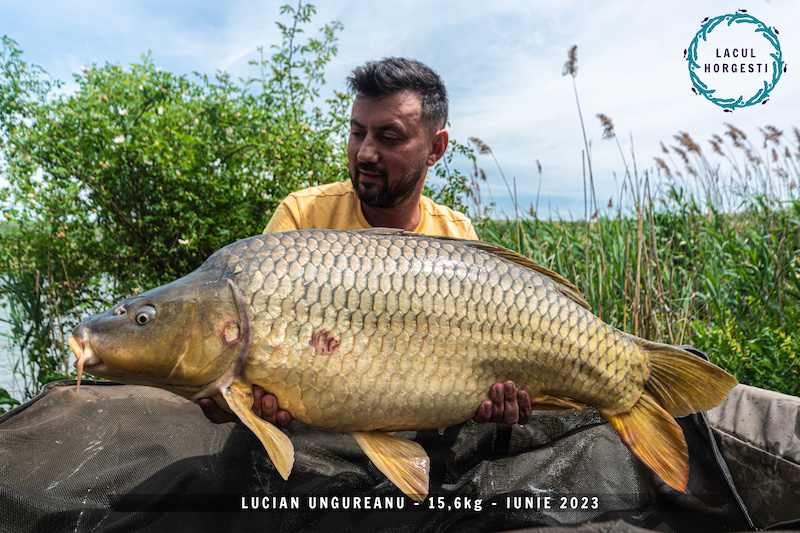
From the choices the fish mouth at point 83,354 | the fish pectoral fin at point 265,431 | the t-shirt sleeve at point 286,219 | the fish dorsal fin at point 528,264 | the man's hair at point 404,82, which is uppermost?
the man's hair at point 404,82

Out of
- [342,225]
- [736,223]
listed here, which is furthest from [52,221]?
[736,223]

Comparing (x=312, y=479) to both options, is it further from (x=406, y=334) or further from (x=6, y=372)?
(x=6, y=372)

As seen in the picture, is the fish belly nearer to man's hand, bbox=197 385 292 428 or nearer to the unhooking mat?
man's hand, bbox=197 385 292 428

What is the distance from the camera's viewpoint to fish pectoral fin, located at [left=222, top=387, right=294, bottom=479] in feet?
3.95

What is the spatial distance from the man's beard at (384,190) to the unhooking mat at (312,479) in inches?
35.0

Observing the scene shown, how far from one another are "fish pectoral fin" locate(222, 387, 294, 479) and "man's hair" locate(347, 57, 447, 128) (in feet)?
4.45

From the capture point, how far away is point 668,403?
1.45 meters

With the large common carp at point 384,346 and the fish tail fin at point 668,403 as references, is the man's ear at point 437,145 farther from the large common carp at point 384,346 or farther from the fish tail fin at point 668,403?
the fish tail fin at point 668,403

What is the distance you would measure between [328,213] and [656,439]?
1.42 metres

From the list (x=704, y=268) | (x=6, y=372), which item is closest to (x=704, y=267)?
(x=704, y=268)

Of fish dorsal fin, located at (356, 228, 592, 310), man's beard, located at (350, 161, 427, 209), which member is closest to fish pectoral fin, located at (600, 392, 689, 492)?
fish dorsal fin, located at (356, 228, 592, 310)

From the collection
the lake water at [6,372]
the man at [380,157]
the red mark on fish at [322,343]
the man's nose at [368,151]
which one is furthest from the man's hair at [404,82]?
the lake water at [6,372]

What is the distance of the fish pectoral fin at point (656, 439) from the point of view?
1363 mm

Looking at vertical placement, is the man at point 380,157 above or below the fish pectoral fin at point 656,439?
above
